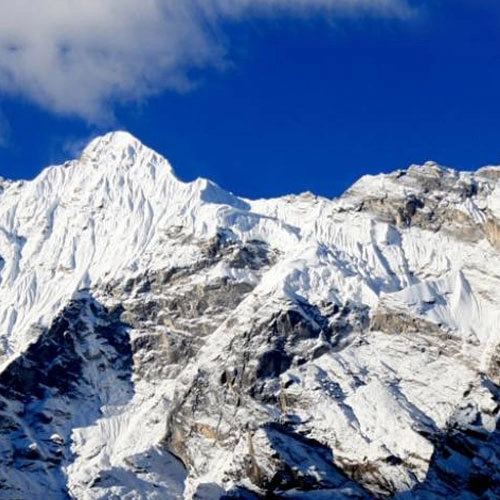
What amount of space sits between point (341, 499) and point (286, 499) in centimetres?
655

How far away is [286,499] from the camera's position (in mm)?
199625

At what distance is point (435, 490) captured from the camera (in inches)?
7756

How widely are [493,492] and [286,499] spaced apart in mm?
24485

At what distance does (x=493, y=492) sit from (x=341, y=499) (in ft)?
58.9

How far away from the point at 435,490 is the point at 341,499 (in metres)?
11.3

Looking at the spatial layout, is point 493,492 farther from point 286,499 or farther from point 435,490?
point 286,499

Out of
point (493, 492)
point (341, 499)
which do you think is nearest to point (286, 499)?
point (341, 499)

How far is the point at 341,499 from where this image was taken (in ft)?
654

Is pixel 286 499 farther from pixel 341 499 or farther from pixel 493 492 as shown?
pixel 493 492

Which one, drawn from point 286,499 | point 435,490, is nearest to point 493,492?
point 435,490
